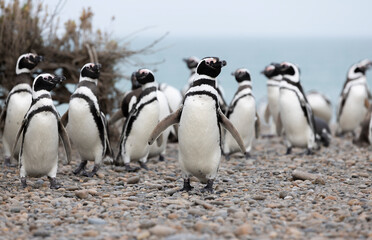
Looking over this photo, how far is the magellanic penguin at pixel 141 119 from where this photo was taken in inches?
265

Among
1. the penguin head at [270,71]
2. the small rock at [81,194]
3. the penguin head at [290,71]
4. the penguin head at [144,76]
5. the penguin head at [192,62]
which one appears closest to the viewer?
the small rock at [81,194]

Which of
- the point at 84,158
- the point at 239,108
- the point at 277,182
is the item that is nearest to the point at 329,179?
the point at 277,182

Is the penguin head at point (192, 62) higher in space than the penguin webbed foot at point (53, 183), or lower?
higher

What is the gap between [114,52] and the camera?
9297 millimetres

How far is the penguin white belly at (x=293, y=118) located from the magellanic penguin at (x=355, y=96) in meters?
3.24

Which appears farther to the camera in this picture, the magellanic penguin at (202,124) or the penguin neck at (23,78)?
the penguin neck at (23,78)

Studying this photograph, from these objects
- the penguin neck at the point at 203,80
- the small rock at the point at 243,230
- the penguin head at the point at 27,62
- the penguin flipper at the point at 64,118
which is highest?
the penguin head at the point at 27,62

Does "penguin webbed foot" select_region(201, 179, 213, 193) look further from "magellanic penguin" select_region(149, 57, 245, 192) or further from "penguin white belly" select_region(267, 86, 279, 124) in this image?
"penguin white belly" select_region(267, 86, 279, 124)

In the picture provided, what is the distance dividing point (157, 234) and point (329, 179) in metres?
3.03

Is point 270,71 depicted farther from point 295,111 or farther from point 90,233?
point 90,233

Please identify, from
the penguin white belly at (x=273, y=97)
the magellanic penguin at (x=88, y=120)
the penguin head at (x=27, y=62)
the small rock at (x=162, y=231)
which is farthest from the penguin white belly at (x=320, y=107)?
the small rock at (x=162, y=231)

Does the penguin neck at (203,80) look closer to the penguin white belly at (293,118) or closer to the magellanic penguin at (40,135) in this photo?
the magellanic penguin at (40,135)

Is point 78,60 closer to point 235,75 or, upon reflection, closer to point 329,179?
point 235,75

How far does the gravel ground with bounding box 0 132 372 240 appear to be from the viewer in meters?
3.90
